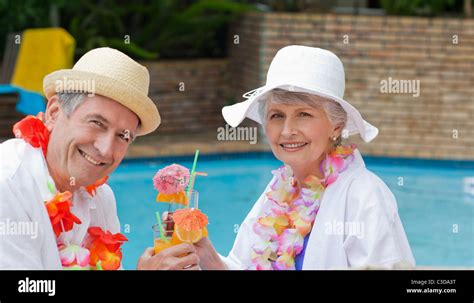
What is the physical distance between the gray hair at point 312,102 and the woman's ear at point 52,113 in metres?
0.64

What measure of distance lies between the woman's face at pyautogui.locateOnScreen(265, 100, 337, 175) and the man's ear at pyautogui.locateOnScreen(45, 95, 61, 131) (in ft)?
2.10

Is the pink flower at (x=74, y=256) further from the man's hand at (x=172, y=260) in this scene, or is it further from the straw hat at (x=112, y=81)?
the straw hat at (x=112, y=81)

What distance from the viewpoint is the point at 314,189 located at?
313 centimetres

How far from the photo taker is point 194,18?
36.6 ft

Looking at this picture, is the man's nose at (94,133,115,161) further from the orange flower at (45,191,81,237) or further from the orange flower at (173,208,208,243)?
the orange flower at (173,208,208,243)

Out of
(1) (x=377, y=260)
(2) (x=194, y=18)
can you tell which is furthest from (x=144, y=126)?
(2) (x=194, y=18)

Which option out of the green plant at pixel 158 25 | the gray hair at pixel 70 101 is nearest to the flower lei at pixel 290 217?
the gray hair at pixel 70 101

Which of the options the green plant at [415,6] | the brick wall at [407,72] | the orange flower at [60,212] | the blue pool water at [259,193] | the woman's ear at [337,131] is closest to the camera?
the orange flower at [60,212]

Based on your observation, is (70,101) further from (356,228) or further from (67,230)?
(356,228)

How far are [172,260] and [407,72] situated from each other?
779 centimetres

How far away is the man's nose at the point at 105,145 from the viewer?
277 centimetres

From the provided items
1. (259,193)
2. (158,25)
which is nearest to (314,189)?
(259,193)
